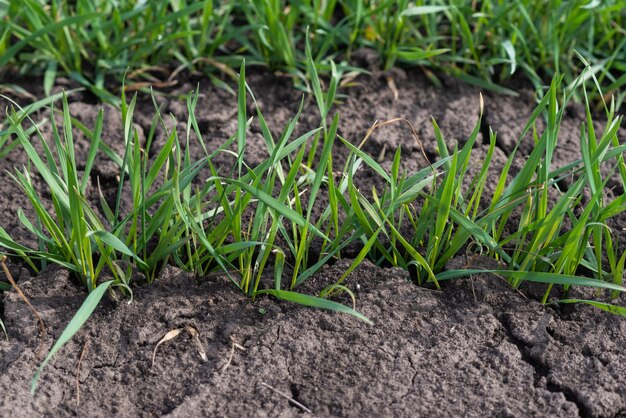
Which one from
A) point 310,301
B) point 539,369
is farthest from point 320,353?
point 539,369

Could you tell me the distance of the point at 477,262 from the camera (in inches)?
75.9

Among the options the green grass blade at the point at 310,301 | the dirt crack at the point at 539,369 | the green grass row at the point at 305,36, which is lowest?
the dirt crack at the point at 539,369

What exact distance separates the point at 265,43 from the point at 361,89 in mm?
309

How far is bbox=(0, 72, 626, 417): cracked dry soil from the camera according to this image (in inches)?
65.5

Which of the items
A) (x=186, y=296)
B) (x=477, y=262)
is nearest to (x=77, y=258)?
(x=186, y=296)

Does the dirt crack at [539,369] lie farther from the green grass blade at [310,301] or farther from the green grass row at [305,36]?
the green grass row at [305,36]

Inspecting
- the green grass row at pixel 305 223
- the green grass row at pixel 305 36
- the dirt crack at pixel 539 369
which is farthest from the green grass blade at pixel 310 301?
the green grass row at pixel 305 36

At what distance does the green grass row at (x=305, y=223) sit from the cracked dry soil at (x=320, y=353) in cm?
5

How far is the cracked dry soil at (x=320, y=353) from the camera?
1664 millimetres

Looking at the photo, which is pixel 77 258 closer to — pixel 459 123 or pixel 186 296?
pixel 186 296

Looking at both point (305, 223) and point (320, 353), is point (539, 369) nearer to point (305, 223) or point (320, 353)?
point (320, 353)

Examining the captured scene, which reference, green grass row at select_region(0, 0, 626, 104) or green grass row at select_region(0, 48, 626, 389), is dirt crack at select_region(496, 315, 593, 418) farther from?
green grass row at select_region(0, 0, 626, 104)

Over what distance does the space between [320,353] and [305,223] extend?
267mm

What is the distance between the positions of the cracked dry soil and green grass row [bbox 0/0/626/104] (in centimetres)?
71
